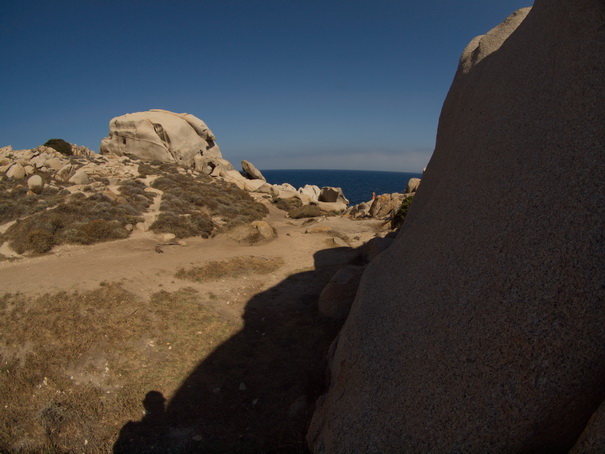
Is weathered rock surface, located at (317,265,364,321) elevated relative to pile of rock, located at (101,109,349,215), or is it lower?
lower

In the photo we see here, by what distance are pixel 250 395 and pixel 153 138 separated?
41774mm

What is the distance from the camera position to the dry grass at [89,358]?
19.7 feet

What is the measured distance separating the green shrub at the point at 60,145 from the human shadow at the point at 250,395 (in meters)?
50.6

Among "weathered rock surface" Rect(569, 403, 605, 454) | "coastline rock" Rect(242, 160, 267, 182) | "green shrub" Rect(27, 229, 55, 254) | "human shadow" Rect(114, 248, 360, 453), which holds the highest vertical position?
"coastline rock" Rect(242, 160, 267, 182)

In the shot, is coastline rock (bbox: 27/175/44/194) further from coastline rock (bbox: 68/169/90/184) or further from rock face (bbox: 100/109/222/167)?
rock face (bbox: 100/109/222/167)

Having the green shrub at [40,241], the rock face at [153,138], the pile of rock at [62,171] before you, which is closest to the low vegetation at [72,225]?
the green shrub at [40,241]

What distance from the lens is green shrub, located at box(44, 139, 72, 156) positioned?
46.7 m

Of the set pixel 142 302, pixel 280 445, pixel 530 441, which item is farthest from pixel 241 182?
pixel 530 441

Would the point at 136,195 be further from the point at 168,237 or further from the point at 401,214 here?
the point at 401,214

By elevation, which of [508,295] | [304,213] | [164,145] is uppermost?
[164,145]

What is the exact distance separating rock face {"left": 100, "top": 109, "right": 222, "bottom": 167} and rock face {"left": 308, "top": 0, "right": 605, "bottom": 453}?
41.9 meters

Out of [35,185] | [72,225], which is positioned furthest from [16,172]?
[72,225]

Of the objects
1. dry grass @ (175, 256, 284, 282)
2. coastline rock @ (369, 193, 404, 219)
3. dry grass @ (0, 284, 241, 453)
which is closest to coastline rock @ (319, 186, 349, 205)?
coastline rock @ (369, 193, 404, 219)

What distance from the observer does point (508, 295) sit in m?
3.45
